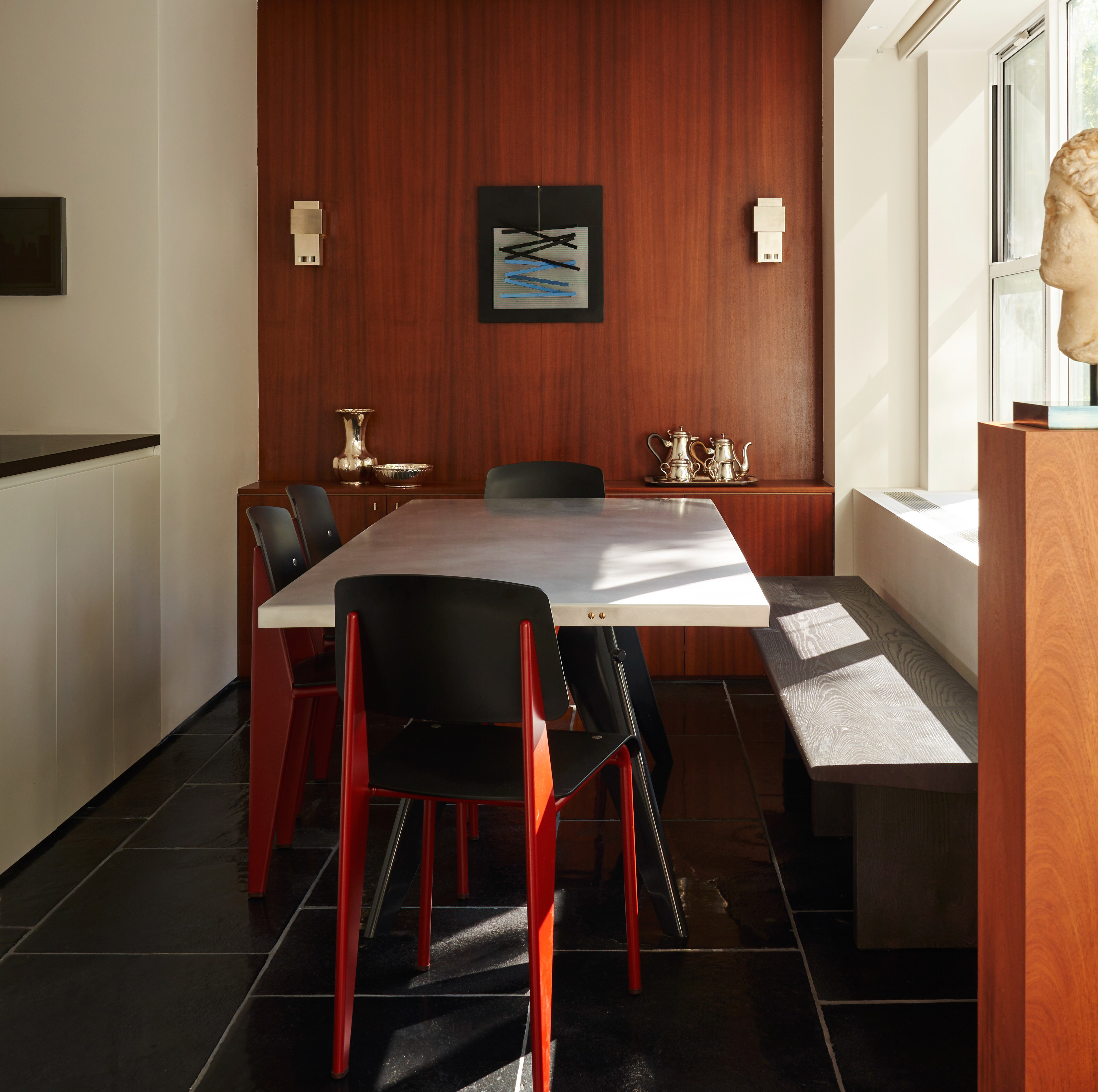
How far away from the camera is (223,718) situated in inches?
171

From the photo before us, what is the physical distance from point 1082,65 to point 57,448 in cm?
354

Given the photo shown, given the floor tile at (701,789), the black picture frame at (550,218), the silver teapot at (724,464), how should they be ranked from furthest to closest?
the black picture frame at (550,218)
the silver teapot at (724,464)
the floor tile at (701,789)

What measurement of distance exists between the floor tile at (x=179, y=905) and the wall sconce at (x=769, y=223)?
3.44m

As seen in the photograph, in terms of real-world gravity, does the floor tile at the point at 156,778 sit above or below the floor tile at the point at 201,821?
above

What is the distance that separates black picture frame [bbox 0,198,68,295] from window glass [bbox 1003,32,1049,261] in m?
3.55

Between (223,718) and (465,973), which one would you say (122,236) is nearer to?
(223,718)

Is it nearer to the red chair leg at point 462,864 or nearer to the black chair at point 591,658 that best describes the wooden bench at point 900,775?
the black chair at point 591,658

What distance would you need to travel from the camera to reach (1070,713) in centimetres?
147

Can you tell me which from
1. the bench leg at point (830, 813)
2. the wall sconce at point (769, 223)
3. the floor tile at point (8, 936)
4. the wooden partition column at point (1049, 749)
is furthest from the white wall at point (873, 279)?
the floor tile at point (8, 936)

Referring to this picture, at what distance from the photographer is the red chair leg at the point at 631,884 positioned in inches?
88.8

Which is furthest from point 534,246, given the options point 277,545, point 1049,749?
point 1049,749

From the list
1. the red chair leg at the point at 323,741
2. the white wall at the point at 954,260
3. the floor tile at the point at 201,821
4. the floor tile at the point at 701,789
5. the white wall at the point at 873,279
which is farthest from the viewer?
the white wall at the point at 873,279

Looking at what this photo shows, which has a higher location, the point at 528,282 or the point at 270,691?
the point at 528,282

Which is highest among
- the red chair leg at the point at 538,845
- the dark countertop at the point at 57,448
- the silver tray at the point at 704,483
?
the dark countertop at the point at 57,448
